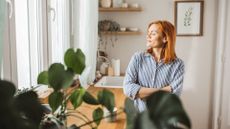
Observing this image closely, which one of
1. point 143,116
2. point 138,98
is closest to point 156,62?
point 138,98

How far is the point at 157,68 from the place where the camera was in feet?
6.15

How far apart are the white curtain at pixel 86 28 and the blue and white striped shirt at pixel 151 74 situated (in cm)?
122

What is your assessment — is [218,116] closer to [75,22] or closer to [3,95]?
[75,22]

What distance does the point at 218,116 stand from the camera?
3.70 m

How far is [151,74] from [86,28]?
1.43 metres

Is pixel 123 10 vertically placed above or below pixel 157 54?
above

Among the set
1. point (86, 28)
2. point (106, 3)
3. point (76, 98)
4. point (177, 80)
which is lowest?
point (177, 80)

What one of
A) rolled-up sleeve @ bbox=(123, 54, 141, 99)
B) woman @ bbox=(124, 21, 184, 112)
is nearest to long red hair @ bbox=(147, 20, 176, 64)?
woman @ bbox=(124, 21, 184, 112)

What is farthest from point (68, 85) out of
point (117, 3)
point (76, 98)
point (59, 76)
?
point (117, 3)

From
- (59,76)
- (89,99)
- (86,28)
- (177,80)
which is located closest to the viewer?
(59,76)

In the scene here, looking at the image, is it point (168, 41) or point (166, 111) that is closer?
point (166, 111)

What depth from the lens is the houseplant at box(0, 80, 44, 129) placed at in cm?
40

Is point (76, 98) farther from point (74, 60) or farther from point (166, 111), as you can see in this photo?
point (166, 111)

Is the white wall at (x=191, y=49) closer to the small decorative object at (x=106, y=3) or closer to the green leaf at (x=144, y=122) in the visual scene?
the small decorative object at (x=106, y=3)
